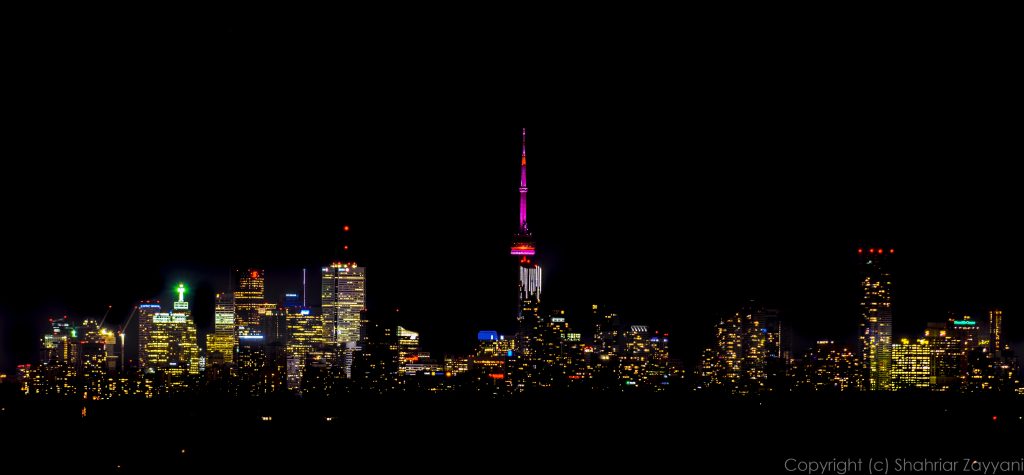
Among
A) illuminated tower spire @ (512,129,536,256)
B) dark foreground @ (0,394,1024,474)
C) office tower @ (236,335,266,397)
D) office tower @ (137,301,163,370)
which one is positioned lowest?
dark foreground @ (0,394,1024,474)

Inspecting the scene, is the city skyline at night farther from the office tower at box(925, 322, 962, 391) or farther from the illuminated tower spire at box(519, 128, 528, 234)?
the illuminated tower spire at box(519, 128, 528, 234)

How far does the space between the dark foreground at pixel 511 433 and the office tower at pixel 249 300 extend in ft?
6.25

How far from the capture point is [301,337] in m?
25.2

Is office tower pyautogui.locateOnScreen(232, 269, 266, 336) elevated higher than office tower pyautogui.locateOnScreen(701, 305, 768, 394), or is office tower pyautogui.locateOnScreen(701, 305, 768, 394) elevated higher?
office tower pyautogui.locateOnScreen(232, 269, 266, 336)

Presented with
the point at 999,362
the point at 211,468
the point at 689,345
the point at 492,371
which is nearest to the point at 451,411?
the point at 492,371

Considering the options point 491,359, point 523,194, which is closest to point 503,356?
point 491,359

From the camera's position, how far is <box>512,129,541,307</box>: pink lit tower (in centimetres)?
1357

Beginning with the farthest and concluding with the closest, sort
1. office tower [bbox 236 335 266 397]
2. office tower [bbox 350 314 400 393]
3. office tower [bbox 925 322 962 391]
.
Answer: office tower [bbox 236 335 266 397], office tower [bbox 350 314 400 393], office tower [bbox 925 322 962 391]

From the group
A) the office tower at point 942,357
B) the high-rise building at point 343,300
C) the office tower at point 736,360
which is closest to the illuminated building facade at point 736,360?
Answer: the office tower at point 736,360

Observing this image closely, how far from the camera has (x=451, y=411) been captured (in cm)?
1925

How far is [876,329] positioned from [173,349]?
1355 cm

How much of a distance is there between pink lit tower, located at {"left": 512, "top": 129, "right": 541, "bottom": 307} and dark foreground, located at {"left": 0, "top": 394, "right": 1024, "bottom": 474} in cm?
188

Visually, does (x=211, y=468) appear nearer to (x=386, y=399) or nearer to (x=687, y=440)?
(x=687, y=440)

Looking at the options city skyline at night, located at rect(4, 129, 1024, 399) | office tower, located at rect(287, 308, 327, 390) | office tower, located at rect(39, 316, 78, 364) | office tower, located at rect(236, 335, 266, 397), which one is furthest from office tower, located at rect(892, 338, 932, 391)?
office tower, located at rect(39, 316, 78, 364)
